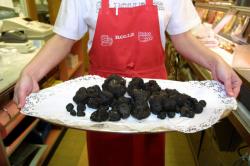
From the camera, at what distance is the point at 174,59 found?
9.21 feet

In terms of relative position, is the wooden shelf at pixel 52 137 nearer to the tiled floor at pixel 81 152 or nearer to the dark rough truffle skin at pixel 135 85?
the tiled floor at pixel 81 152

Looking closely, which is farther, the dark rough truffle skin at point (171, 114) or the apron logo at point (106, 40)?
the apron logo at point (106, 40)

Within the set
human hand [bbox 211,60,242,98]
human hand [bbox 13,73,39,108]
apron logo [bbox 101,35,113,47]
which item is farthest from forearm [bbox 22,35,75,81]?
human hand [bbox 211,60,242,98]

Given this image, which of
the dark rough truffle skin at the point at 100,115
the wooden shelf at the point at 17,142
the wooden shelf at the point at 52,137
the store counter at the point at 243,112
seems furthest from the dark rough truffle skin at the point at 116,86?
the wooden shelf at the point at 52,137

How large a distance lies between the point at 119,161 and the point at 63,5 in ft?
2.23

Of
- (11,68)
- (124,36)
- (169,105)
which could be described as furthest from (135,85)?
(11,68)

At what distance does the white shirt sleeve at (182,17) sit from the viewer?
998mm

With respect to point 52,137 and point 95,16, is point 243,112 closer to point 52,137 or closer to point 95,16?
point 95,16

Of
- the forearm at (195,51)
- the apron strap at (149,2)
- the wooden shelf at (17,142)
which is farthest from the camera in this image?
the wooden shelf at (17,142)

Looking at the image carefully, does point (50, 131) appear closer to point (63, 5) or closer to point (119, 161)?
point (119, 161)

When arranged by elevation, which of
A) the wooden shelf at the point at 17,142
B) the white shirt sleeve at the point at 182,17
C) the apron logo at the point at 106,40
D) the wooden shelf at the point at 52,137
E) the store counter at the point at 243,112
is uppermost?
the white shirt sleeve at the point at 182,17

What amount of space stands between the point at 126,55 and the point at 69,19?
10.2 inches

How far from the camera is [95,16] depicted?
0.97 meters

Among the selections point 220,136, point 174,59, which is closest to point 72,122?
point 220,136
